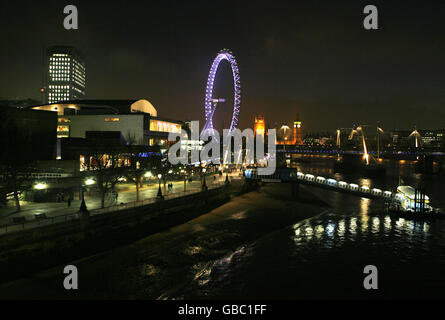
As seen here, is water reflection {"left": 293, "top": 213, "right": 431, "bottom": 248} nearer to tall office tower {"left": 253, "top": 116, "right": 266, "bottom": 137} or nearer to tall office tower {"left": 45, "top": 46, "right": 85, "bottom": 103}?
tall office tower {"left": 253, "top": 116, "right": 266, "bottom": 137}

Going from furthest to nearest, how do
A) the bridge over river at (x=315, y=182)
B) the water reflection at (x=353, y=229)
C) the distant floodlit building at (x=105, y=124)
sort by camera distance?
1. the distant floodlit building at (x=105, y=124)
2. the bridge over river at (x=315, y=182)
3. the water reflection at (x=353, y=229)

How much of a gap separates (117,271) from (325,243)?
1494 centimetres

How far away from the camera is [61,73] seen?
7111 inches

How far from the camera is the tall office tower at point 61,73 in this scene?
178625 millimetres

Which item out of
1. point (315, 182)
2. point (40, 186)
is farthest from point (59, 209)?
point (315, 182)

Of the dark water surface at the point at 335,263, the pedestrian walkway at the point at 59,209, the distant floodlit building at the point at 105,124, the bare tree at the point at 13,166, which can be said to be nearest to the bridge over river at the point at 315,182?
the dark water surface at the point at 335,263

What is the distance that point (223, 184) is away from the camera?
46062 millimetres

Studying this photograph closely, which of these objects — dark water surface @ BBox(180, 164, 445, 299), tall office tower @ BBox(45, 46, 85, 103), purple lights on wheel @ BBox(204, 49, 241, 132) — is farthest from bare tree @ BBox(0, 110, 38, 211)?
tall office tower @ BBox(45, 46, 85, 103)

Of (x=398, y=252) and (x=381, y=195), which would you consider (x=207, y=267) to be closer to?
(x=398, y=252)

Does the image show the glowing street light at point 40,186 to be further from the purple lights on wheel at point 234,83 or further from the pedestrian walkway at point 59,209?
the purple lights on wheel at point 234,83

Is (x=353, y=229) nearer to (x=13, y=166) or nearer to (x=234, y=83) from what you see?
(x=13, y=166)

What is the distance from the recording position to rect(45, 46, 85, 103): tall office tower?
179 meters

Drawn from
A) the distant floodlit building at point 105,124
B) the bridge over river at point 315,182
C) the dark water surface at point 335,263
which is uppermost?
the distant floodlit building at point 105,124

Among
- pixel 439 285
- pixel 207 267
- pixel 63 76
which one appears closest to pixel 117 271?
pixel 207 267
